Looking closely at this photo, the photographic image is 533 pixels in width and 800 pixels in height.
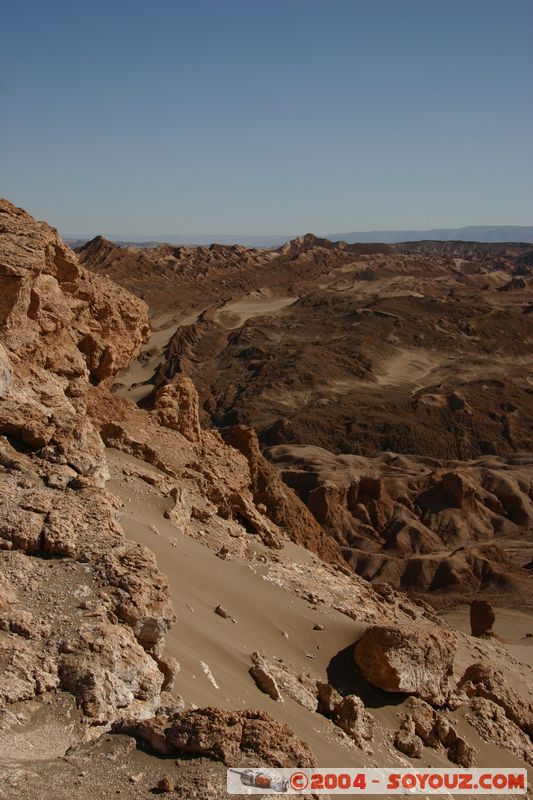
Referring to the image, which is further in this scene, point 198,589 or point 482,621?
point 482,621

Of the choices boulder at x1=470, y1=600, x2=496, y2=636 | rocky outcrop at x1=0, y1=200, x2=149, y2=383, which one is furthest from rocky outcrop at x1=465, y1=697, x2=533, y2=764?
boulder at x1=470, y1=600, x2=496, y2=636

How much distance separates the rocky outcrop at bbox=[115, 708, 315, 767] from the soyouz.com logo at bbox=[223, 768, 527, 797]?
3.3 inches

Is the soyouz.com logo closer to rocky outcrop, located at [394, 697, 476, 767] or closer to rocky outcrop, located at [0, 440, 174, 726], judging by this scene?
rocky outcrop, located at [394, 697, 476, 767]

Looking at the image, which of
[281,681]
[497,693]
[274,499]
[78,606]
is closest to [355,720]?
[281,681]

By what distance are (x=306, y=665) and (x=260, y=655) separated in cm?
79

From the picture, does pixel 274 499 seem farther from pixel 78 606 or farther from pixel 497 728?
pixel 78 606

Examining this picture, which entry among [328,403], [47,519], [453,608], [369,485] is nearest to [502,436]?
[328,403]

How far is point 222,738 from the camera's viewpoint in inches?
167

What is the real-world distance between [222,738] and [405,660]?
12.9 ft

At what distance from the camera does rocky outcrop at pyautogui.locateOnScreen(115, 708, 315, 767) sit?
4.20m

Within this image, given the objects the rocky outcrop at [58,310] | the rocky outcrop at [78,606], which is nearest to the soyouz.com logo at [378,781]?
the rocky outcrop at [78,606]

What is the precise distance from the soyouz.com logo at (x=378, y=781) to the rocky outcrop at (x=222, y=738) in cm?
8

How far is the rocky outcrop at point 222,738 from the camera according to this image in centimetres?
420

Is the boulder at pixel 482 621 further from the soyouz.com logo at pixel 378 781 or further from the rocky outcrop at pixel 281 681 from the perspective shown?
the rocky outcrop at pixel 281 681
